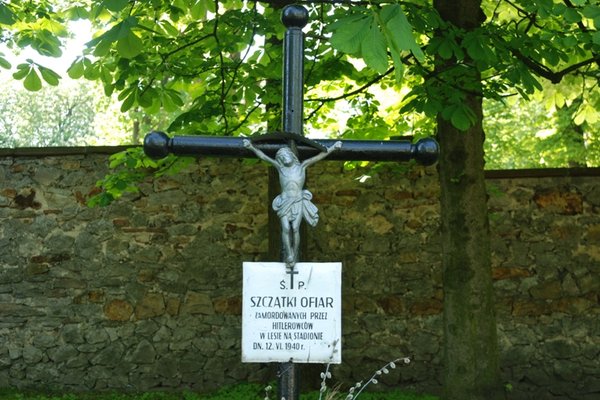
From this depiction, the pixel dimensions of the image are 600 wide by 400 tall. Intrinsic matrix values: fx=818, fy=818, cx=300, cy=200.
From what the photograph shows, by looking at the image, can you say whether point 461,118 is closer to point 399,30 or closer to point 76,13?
point 399,30

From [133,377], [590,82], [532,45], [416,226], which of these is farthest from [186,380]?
[590,82]

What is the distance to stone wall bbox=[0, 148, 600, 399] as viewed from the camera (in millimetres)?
7746

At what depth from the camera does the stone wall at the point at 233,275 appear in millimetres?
7746

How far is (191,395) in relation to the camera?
732 cm

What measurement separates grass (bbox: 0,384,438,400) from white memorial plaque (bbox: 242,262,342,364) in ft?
13.6

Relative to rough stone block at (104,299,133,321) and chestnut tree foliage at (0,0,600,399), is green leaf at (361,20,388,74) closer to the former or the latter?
chestnut tree foliage at (0,0,600,399)

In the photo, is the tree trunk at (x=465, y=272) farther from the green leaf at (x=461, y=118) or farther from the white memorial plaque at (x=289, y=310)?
the white memorial plaque at (x=289, y=310)

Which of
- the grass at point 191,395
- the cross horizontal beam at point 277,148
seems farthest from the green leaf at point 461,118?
the grass at point 191,395

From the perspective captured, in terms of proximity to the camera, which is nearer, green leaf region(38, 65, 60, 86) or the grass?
green leaf region(38, 65, 60, 86)

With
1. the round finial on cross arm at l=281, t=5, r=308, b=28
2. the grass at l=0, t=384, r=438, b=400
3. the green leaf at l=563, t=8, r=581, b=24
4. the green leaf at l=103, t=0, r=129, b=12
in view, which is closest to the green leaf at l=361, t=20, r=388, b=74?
the round finial on cross arm at l=281, t=5, r=308, b=28

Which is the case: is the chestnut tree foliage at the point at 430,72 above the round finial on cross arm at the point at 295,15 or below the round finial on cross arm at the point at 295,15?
above

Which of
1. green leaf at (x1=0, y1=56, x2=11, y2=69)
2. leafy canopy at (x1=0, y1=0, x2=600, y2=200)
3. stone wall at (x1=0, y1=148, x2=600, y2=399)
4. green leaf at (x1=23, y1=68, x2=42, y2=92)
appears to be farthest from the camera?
stone wall at (x1=0, y1=148, x2=600, y2=399)

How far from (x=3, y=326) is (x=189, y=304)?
1.81m

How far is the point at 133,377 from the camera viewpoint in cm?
780
